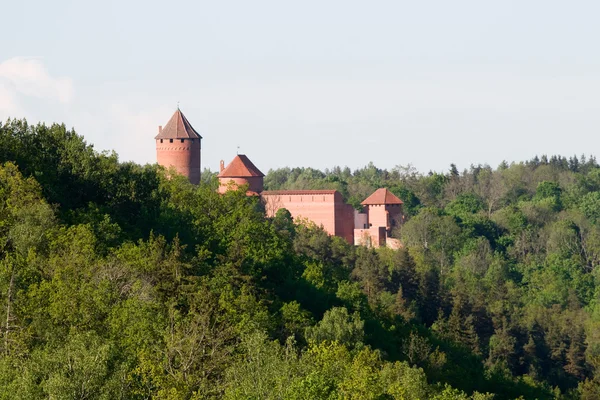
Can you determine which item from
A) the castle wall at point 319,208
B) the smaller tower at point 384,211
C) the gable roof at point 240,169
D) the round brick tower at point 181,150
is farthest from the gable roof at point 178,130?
the smaller tower at point 384,211

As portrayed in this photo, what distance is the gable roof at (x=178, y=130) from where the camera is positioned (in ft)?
301

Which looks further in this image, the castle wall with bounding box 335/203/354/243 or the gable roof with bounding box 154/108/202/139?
the castle wall with bounding box 335/203/354/243

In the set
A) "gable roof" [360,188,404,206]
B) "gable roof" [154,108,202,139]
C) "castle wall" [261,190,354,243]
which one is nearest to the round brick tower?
"gable roof" [154,108,202,139]

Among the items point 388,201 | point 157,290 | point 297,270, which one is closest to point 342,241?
point 388,201

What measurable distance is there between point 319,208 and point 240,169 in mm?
5956

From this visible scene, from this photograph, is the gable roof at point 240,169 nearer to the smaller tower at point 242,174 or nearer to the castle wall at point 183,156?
the smaller tower at point 242,174

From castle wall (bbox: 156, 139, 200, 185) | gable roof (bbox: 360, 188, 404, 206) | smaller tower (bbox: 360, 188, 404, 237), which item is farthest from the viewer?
gable roof (bbox: 360, 188, 404, 206)

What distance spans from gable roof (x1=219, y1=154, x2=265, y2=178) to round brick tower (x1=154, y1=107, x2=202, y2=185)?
7.64 m

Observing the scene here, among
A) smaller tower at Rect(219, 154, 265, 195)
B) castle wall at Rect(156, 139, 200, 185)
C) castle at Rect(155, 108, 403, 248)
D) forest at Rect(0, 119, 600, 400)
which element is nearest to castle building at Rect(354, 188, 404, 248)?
castle at Rect(155, 108, 403, 248)

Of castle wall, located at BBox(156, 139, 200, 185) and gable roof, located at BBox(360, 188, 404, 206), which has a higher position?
castle wall, located at BBox(156, 139, 200, 185)

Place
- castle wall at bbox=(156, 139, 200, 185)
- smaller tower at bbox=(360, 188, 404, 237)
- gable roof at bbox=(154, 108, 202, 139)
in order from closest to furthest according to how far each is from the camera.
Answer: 1. castle wall at bbox=(156, 139, 200, 185)
2. gable roof at bbox=(154, 108, 202, 139)
3. smaller tower at bbox=(360, 188, 404, 237)

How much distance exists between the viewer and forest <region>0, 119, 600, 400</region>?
28.8 m

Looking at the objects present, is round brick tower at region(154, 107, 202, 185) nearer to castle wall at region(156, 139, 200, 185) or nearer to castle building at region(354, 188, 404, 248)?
castle wall at region(156, 139, 200, 185)

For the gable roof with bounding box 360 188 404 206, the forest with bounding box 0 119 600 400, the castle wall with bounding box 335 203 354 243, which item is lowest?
the forest with bounding box 0 119 600 400
